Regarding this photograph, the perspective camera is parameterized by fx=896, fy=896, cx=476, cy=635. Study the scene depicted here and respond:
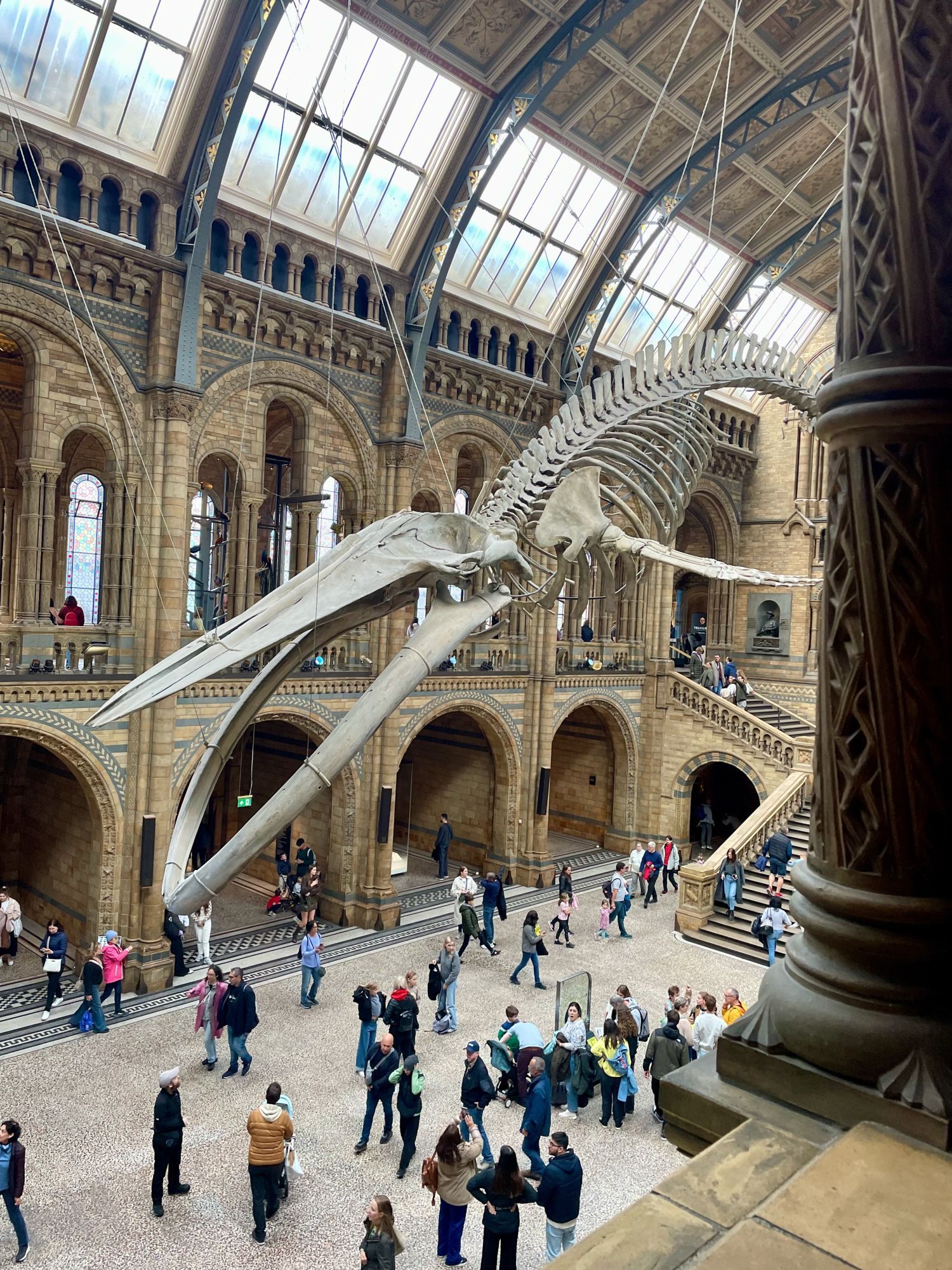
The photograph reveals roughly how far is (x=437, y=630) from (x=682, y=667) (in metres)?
A: 18.0

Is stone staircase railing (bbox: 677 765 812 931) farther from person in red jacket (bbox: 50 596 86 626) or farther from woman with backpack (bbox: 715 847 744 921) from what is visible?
person in red jacket (bbox: 50 596 86 626)

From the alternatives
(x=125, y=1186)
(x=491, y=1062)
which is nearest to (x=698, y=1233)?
(x=125, y=1186)

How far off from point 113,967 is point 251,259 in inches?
400

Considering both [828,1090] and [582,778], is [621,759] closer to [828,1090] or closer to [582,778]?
[582,778]

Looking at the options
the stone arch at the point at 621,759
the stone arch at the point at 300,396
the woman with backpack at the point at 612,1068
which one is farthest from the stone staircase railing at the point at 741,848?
the stone arch at the point at 300,396

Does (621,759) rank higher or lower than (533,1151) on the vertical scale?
higher

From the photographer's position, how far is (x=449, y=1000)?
35.3 ft

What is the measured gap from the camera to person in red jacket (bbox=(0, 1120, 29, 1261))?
6465 millimetres

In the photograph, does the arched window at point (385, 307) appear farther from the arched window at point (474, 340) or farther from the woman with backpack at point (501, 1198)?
the woman with backpack at point (501, 1198)

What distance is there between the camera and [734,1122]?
190 centimetres

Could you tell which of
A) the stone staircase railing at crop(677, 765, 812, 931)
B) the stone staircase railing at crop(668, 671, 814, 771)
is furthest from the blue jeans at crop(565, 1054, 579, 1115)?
the stone staircase railing at crop(668, 671, 814, 771)

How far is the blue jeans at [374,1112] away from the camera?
7969mm

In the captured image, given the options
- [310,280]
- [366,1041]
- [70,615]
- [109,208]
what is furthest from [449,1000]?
[109,208]

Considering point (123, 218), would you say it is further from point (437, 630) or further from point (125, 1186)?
point (125, 1186)
